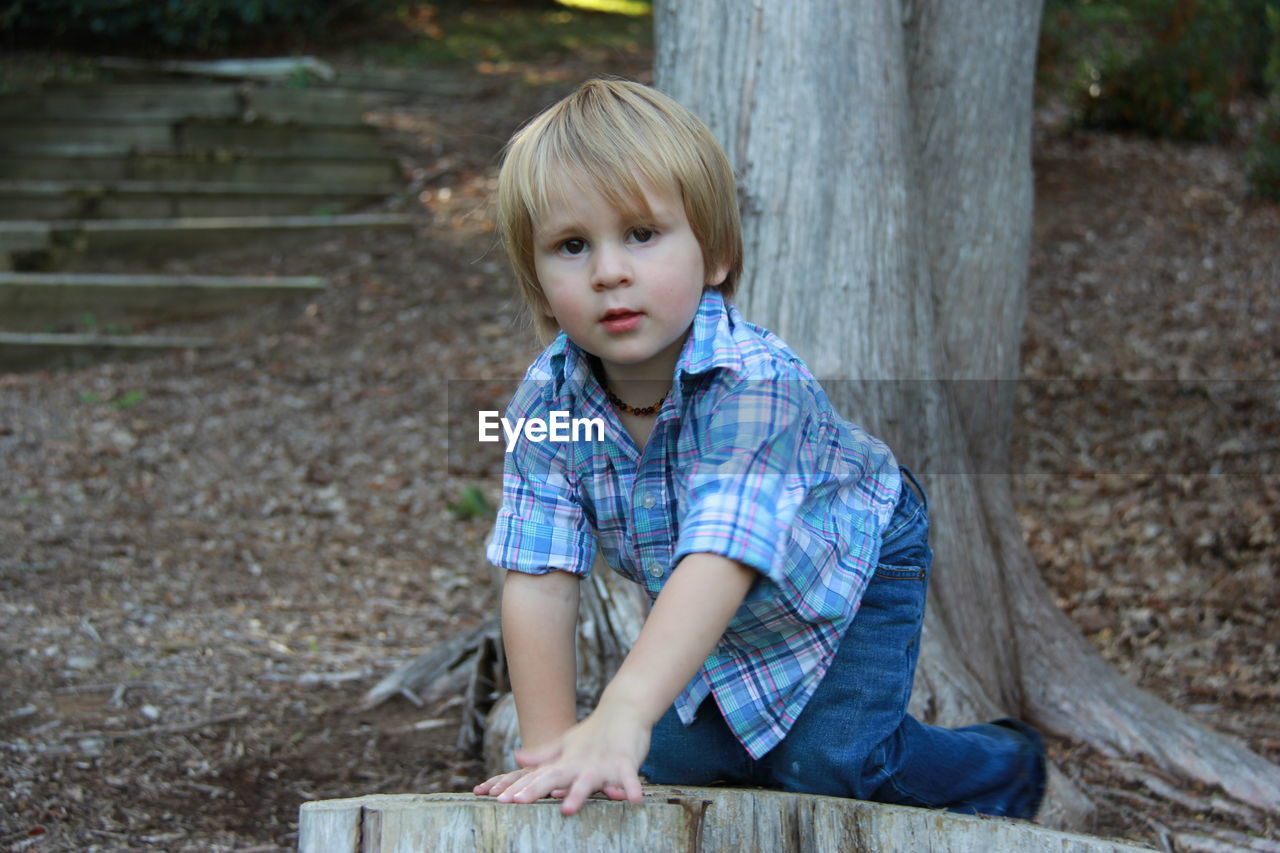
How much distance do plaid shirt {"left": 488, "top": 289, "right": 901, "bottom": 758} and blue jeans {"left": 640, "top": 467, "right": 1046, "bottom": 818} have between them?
80 mm

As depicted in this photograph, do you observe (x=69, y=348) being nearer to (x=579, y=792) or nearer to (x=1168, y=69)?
(x=579, y=792)

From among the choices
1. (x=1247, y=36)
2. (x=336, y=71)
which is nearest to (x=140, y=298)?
(x=336, y=71)

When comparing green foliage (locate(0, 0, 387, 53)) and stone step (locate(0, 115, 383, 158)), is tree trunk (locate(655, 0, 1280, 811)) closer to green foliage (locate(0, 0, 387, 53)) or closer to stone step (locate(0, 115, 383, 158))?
stone step (locate(0, 115, 383, 158))

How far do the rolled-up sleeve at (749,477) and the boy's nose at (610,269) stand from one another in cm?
24

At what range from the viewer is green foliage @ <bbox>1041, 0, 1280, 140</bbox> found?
347 inches

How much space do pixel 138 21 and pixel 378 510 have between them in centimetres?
733

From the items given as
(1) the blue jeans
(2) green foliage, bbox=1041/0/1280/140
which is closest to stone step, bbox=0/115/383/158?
(2) green foliage, bbox=1041/0/1280/140

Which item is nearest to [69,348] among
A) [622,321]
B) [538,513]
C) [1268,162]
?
[538,513]

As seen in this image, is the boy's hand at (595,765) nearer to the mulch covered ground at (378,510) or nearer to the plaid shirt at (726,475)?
the plaid shirt at (726,475)

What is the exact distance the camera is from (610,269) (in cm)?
182

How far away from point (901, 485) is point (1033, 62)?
184 centimetres

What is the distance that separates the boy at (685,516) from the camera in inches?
67.7

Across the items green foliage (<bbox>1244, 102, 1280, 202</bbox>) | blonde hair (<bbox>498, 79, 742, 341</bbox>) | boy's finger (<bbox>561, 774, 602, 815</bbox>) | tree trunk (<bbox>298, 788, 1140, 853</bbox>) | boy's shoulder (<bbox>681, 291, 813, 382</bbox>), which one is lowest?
A: tree trunk (<bbox>298, 788, 1140, 853</bbox>)

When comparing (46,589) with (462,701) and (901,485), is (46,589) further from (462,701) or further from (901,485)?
(901,485)
